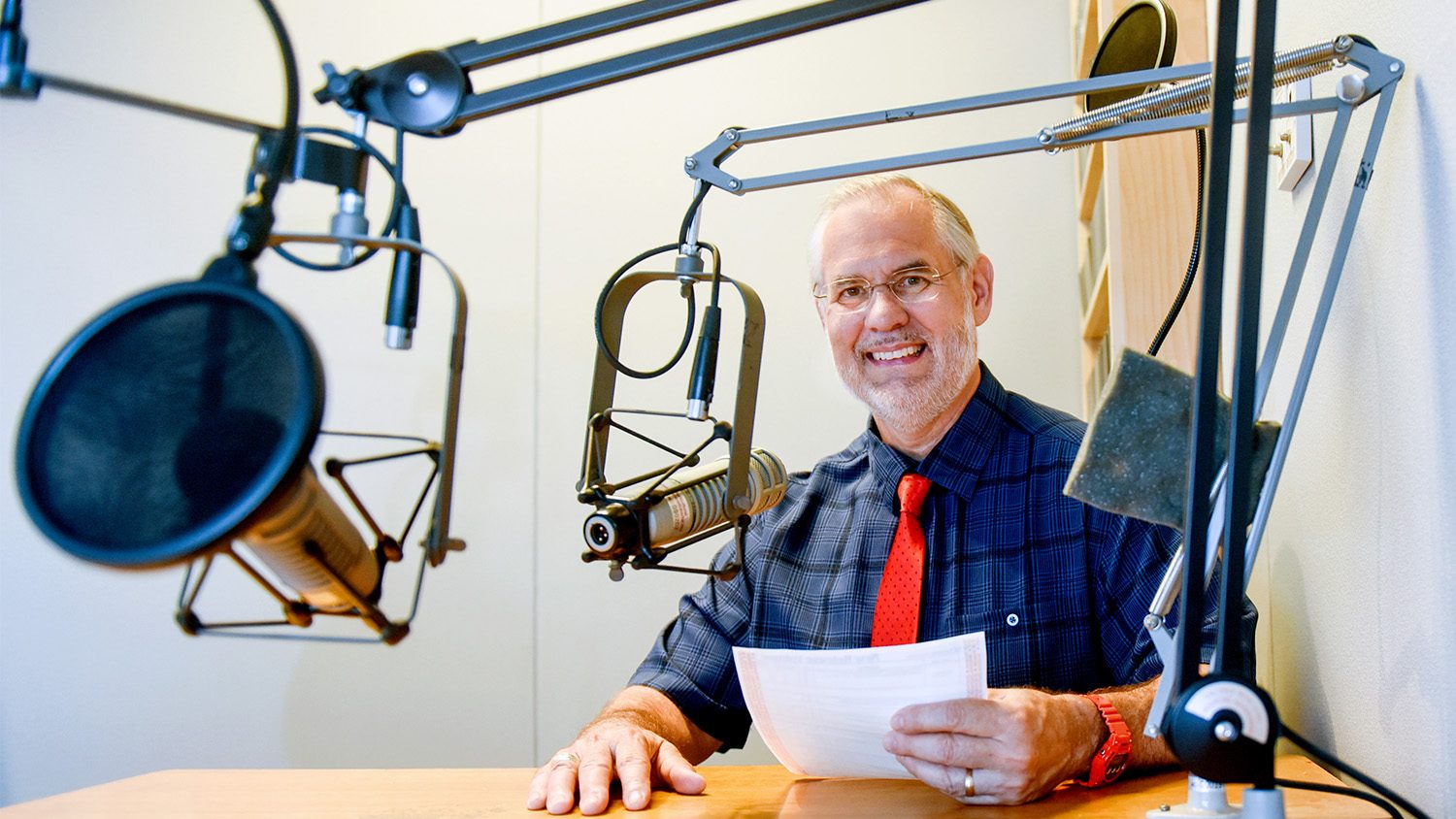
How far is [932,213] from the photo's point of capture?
1688 mm

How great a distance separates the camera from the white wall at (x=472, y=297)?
2.38 meters

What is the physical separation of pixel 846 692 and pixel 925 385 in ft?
2.43

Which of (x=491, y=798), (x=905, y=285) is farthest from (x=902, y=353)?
(x=491, y=798)

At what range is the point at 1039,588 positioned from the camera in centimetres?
147

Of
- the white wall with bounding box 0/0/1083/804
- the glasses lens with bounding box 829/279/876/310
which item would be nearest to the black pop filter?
the glasses lens with bounding box 829/279/876/310

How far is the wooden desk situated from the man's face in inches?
25.3

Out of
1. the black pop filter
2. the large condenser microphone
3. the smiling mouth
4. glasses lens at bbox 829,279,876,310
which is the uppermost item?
the black pop filter

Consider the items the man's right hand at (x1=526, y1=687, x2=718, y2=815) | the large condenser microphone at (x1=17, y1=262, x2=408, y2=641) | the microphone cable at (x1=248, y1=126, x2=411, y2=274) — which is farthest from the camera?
the man's right hand at (x1=526, y1=687, x2=718, y2=815)

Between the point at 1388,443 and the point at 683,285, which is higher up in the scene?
the point at 683,285

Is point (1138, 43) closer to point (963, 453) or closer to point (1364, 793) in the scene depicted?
point (1364, 793)

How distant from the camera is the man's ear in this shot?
5.79 feet

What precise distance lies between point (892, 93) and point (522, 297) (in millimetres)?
915

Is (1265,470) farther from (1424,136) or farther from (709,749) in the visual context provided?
(709,749)

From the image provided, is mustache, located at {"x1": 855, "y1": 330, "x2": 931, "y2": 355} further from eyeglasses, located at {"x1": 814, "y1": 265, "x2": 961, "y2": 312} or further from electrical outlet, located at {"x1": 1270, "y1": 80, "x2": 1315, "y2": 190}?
electrical outlet, located at {"x1": 1270, "y1": 80, "x2": 1315, "y2": 190}
